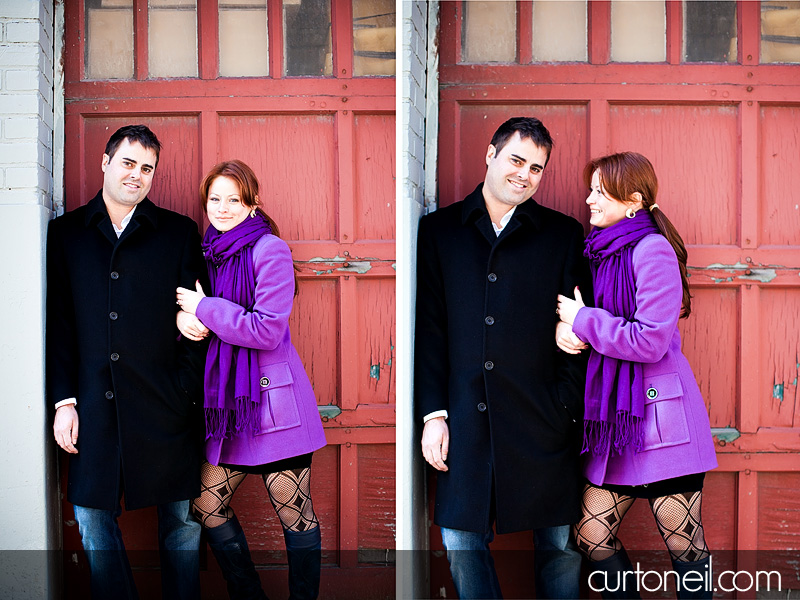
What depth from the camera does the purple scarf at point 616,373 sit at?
2.62 metres

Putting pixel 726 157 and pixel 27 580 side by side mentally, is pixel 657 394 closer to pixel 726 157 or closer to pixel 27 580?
pixel 726 157

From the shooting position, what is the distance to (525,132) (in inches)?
109

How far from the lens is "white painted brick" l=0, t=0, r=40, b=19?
3.03 m

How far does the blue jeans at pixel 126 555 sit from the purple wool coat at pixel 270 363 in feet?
1.08

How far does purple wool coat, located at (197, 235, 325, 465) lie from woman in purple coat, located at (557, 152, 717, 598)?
1.04 metres

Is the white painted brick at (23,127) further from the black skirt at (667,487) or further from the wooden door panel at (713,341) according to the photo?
the wooden door panel at (713,341)

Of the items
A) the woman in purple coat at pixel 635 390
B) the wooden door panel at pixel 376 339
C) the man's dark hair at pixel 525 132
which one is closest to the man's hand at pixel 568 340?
the woman in purple coat at pixel 635 390

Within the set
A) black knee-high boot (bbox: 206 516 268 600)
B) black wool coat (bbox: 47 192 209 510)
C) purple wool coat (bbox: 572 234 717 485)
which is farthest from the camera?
black knee-high boot (bbox: 206 516 268 600)

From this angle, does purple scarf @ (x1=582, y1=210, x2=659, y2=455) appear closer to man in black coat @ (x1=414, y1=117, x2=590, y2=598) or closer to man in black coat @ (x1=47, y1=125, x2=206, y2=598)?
man in black coat @ (x1=414, y1=117, x2=590, y2=598)

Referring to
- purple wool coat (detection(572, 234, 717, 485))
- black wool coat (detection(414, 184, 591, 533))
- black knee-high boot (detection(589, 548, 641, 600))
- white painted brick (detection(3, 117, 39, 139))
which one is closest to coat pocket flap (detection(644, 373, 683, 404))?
purple wool coat (detection(572, 234, 717, 485))

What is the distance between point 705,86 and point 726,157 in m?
0.32

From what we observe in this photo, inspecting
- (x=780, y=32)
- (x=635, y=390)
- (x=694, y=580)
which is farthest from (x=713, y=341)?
(x=780, y=32)

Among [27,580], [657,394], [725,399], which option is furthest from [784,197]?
[27,580]

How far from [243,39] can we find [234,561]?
2263 mm
